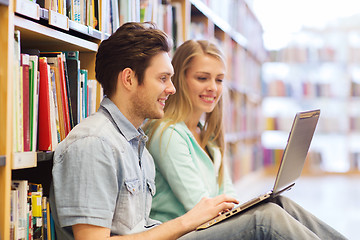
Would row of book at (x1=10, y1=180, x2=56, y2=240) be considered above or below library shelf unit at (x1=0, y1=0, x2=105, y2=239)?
below

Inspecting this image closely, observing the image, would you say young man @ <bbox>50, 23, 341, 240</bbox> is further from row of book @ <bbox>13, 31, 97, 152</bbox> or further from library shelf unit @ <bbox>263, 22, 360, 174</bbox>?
library shelf unit @ <bbox>263, 22, 360, 174</bbox>

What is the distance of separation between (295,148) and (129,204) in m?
0.56

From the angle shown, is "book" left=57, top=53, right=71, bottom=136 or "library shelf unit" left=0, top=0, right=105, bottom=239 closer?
"library shelf unit" left=0, top=0, right=105, bottom=239

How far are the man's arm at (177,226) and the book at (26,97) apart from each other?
10.2 inches

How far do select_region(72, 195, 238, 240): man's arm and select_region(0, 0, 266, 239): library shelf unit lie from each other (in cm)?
19

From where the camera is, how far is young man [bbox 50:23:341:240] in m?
1.14

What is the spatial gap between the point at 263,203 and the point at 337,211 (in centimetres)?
262

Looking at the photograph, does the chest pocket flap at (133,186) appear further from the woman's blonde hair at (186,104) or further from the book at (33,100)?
the woman's blonde hair at (186,104)

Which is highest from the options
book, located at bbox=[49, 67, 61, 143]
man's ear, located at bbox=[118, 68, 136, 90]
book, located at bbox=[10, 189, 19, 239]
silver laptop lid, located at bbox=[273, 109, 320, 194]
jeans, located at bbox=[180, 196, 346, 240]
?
man's ear, located at bbox=[118, 68, 136, 90]

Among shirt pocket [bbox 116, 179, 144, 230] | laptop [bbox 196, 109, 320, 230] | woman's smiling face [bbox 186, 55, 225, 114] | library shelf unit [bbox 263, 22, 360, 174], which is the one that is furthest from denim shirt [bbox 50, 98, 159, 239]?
library shelf unit [bbox 263, 22, 360, 174]

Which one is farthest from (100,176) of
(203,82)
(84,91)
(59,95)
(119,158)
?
(203,82)

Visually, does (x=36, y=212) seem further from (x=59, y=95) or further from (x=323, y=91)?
(x=323, y=91)

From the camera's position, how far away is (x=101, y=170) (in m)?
1.16

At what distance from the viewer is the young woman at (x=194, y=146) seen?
4.97 feet
